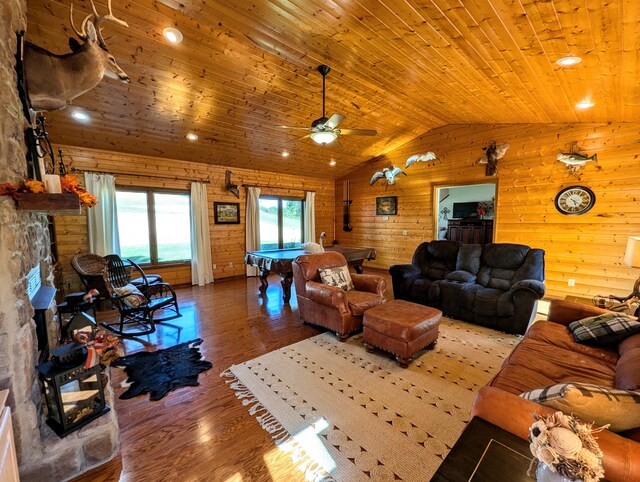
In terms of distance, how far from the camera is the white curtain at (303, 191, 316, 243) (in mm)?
7656

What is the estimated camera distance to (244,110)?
428 cm

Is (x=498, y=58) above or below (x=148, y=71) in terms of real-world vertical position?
below

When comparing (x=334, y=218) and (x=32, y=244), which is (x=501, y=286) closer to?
(x=32, y=244)

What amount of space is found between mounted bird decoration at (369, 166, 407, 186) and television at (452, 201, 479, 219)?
2427 millimetres

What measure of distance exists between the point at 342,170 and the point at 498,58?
5.22m

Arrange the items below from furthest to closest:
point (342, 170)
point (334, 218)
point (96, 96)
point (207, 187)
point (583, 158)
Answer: point (334, 218), point (342, 170), point (207, 187), point (583, 158), point (96, 96)

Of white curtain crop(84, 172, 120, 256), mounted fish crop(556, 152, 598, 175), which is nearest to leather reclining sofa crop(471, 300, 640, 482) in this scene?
mounted fish crop(556, 152, 598, 175)

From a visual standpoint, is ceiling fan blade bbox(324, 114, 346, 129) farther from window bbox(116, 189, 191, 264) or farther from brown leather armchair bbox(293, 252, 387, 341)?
window bbox(116, 189, 191, 264)

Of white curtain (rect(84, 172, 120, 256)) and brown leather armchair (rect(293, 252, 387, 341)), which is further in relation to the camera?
white curtain (rect(84, 172, 120, 256))

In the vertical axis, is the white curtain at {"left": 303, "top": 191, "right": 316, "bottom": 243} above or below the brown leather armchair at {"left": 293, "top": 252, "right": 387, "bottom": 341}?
above

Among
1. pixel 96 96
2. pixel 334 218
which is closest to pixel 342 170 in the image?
pixel 334 218

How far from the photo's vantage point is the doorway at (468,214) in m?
7.24

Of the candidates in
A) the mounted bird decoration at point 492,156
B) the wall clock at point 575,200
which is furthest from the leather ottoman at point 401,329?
the mounted bird decoration at point 492,156

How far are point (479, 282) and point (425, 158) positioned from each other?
10.3 ft
